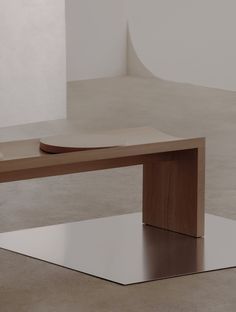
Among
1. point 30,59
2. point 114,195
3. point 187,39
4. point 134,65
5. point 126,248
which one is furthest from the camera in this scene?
point 134,65

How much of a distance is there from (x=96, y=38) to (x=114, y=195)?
4.51 m

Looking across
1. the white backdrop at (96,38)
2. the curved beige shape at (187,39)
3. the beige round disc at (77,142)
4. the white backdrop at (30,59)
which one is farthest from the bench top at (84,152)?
the white backdrop at (96,38)

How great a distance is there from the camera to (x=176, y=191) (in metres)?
3.48

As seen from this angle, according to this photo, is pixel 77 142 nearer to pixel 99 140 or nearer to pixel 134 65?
pixel 99 140

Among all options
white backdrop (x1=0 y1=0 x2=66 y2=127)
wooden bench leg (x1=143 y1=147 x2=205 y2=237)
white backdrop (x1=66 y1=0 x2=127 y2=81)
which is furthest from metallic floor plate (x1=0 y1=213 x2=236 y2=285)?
white backdrop (x1=66 y1=0 x2=127 y2=81)

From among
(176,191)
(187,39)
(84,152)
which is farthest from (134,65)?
(84,152)

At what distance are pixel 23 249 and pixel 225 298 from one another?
33.1 inches

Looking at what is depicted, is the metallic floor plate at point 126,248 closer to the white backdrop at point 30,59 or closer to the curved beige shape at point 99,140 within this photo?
the curved beige shape at point 99,140

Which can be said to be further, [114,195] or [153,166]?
[114,195]

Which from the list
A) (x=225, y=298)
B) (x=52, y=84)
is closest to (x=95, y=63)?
(x=52, y=84)

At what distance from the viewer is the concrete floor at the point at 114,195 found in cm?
273

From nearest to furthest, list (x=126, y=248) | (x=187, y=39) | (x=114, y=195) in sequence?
(x=126, y=248), (x=114, y=195), (x=187, y=39)

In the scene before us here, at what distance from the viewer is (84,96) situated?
7391mm

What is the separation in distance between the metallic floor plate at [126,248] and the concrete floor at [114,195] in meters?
0.07
